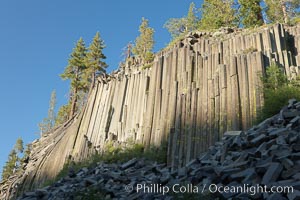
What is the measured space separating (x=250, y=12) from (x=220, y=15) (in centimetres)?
259

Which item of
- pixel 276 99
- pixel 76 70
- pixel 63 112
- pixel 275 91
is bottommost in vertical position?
pixel 276 99

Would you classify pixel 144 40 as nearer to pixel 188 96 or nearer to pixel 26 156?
pixel 26 156

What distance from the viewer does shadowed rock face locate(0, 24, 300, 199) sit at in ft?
31.6

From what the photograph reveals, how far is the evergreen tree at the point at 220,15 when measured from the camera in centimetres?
2436

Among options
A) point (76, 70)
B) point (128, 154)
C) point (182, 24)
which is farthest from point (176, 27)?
point (128, 154)

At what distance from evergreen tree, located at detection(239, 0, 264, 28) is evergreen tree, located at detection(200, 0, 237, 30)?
1.22 m

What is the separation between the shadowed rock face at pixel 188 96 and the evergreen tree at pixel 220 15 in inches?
363

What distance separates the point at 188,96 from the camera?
11.0 m

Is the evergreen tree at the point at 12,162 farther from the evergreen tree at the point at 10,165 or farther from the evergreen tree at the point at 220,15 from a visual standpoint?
the evergreen tree at the point at 220,15

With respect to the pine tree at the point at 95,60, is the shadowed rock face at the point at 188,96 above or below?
below

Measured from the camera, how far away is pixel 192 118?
10320 mm

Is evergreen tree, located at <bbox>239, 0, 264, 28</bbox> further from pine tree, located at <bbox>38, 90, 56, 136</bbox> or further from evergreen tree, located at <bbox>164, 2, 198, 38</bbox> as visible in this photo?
pine tree, located at <bbox>38, 90, 56, 136</bbox>
